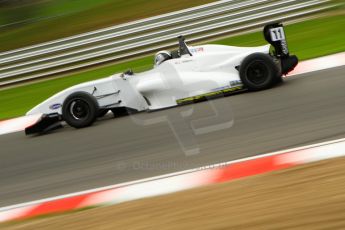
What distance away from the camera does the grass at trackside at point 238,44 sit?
37.5 ft

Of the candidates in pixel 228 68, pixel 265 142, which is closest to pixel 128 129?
pixel 228 68

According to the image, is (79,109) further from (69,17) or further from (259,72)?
(69,17)

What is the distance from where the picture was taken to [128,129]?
26.0 ft

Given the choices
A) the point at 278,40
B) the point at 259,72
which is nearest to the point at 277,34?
the point at 278,40

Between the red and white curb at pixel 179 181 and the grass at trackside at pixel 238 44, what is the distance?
537 centimetres

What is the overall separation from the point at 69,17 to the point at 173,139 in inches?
581

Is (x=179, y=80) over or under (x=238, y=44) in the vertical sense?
under

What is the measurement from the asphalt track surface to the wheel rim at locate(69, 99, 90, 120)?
0.24 meters

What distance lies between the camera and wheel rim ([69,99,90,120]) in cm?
855

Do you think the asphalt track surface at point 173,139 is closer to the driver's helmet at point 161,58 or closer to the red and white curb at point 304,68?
the red and white curb at point 304,68

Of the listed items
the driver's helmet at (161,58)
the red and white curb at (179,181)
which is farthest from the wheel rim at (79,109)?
the red and white curb at (179,181)

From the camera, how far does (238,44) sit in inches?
518

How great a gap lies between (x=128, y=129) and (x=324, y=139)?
2.99m

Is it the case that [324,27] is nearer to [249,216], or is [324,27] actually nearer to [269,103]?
[269,103]
